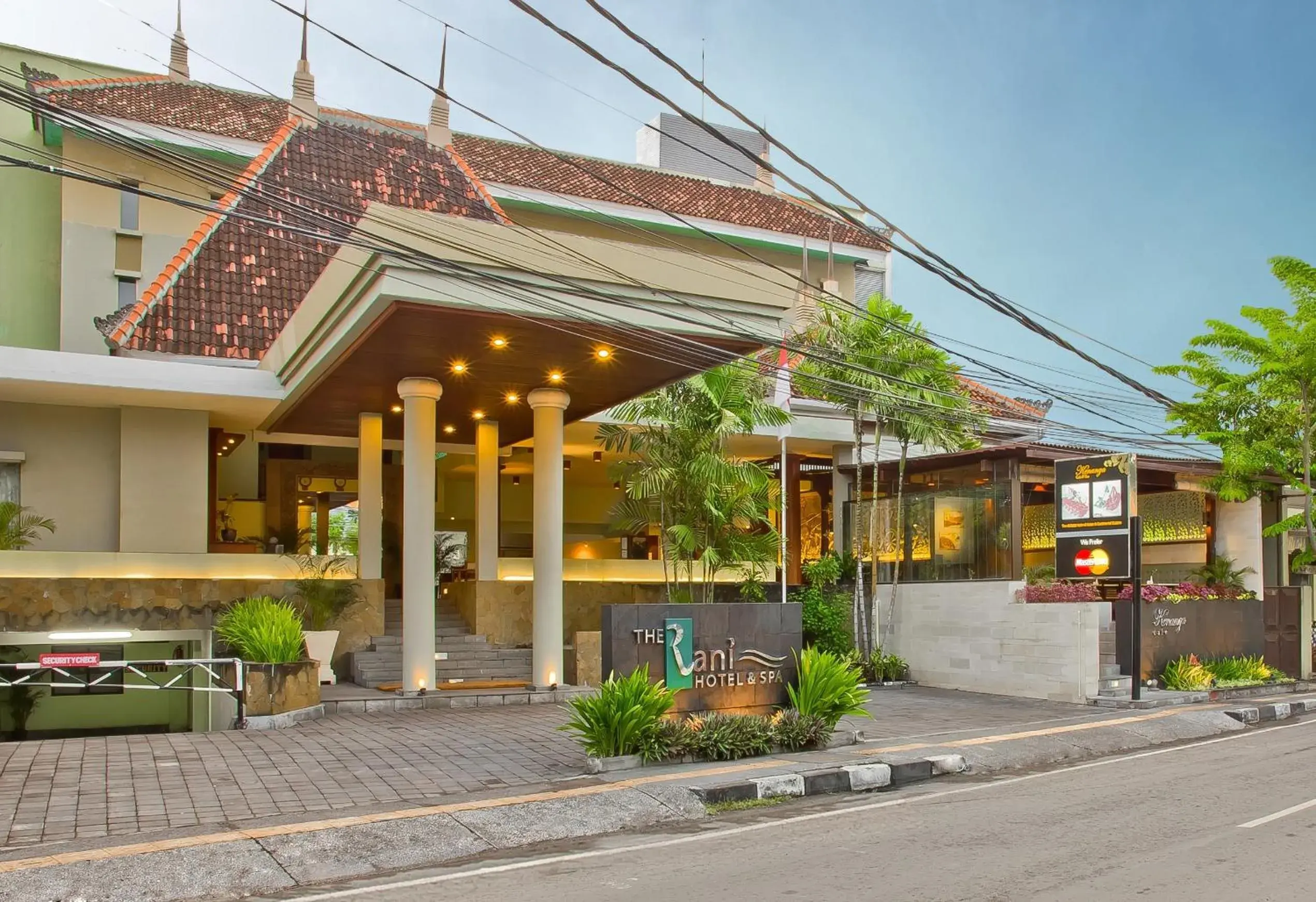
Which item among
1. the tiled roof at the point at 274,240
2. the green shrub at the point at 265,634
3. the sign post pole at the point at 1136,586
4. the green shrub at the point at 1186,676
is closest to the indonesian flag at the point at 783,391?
the tiled roof at the point at 274,240

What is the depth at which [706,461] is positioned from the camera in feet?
66.7

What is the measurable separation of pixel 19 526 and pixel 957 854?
17.9 m

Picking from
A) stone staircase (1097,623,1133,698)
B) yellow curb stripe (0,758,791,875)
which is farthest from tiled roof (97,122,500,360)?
stone staircase (1097,623,1133,698)

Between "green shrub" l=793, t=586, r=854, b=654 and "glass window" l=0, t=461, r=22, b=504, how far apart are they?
1454 centimetres

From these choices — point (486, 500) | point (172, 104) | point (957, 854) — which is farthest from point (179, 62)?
point (957, 854)

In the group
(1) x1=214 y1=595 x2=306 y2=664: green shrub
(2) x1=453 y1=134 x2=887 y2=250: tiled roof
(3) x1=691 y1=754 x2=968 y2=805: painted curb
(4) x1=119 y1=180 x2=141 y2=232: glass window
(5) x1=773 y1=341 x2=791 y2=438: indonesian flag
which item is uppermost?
(2) x1=453 y1=134 x2=887 y2=250: tiled roof

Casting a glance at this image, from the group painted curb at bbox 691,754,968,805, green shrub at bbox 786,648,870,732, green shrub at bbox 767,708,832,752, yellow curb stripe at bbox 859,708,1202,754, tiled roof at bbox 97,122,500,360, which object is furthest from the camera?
tiled roof at bbox 97,122,500,360

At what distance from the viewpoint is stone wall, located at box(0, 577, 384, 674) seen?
18.4m

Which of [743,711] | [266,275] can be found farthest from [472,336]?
[266,275]

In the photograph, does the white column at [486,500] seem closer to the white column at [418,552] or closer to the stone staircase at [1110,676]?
the white column at [418,552]

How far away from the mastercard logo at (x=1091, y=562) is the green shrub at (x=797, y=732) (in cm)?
838

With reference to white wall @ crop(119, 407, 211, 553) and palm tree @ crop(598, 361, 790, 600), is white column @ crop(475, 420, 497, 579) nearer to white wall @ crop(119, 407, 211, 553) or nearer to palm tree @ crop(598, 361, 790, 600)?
palm tree @ crop(598, 361, 790, 600)

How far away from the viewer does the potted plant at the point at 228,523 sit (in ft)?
83.3

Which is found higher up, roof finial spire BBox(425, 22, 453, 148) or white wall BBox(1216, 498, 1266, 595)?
roof finial spire BBox(425, 22, 453, 148)
